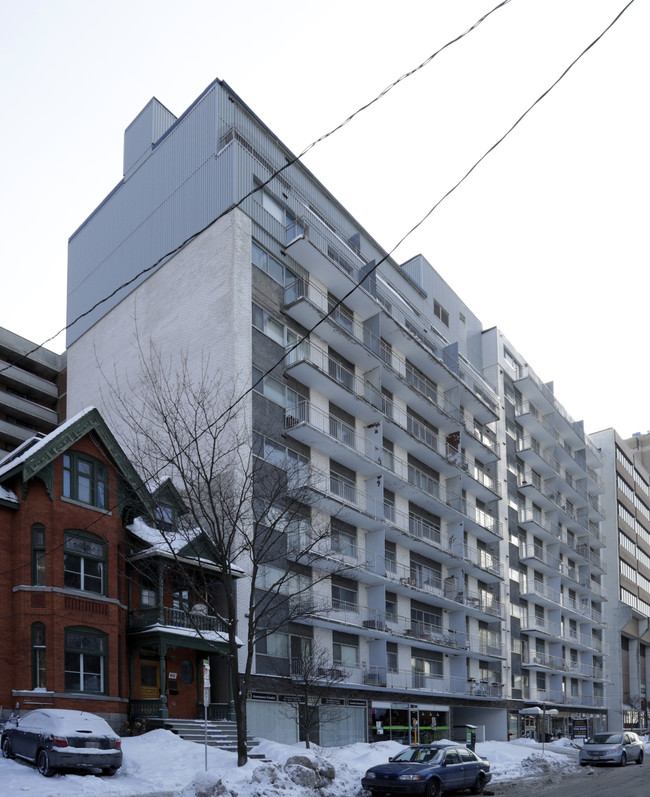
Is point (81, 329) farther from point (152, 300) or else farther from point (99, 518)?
point (99, 518)

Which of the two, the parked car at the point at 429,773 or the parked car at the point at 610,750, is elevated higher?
the parked car at the point at 429,773

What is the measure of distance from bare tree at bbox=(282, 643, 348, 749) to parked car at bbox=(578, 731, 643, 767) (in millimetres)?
10881

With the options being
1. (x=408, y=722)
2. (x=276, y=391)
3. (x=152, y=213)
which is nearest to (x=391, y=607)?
(x=408, y=722)

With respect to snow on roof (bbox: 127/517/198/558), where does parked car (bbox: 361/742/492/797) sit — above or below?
below

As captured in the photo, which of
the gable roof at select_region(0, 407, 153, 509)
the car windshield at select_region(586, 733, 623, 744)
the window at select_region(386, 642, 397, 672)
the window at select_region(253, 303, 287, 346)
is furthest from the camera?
the window at select_region(386, 642, 397, 672)

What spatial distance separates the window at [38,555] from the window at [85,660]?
6.11 feet

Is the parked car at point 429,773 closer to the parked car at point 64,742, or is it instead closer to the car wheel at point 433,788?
the car wheel at point 433,788

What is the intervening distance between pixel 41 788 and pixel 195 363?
75.2 feet

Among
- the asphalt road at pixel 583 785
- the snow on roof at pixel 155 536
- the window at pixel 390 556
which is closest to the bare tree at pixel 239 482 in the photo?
the snow on roof at pixel 155 536

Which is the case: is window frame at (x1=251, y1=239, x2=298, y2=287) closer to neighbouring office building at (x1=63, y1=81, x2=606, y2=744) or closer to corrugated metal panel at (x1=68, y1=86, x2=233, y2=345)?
neighbouring office building at (x1=63, y1=81, x2=606, y2=744)

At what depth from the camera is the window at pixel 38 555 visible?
2802 cm

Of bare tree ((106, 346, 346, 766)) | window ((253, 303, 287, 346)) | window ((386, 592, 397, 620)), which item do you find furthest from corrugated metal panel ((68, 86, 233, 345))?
window ((386, 592, 397, 620))

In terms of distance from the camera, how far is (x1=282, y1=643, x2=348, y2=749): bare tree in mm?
34531

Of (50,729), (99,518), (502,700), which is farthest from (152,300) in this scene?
(502,700)
